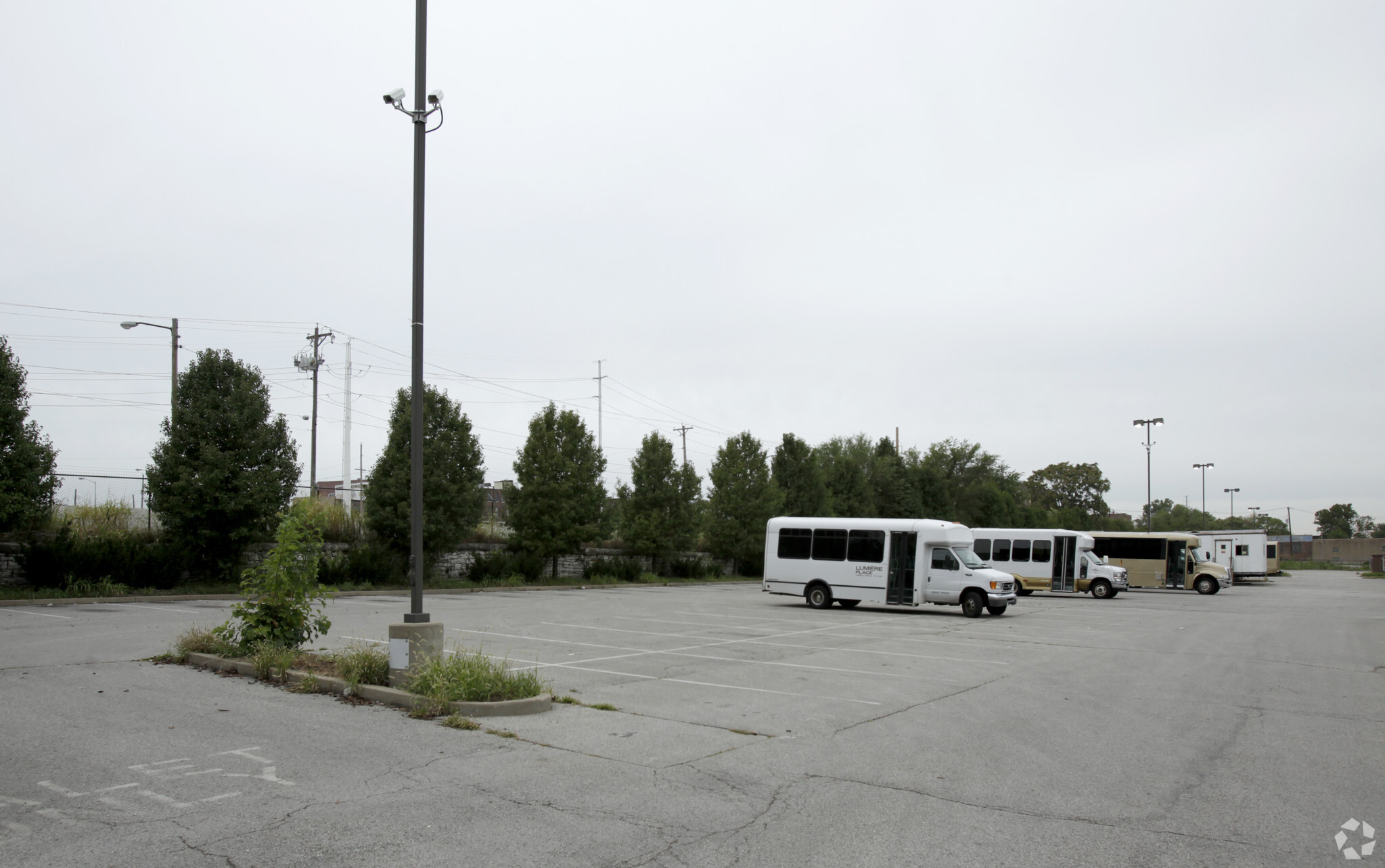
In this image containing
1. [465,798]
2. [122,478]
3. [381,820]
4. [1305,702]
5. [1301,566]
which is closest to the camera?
[381,820]

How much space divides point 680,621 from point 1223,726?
538 inches

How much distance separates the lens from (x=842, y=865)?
5.10m

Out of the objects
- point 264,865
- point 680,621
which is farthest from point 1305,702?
point 680,621

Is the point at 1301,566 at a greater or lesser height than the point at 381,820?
lesser

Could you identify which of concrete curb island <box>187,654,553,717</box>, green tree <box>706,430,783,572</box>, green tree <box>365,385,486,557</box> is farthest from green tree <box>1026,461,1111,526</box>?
concrete curb island <box>187,654,553,717</box>

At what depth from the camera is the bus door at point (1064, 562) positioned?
38.7m

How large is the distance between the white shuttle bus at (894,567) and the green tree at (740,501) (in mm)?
25878

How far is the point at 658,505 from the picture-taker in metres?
49.6

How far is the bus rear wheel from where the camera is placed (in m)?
25.0

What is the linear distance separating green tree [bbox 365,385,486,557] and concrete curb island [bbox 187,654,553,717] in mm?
25691

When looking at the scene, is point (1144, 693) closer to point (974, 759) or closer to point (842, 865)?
point (974, 759)

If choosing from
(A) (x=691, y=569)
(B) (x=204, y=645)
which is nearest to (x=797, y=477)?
(A) (x=691, y=569)

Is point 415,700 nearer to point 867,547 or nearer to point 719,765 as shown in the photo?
point 719,765

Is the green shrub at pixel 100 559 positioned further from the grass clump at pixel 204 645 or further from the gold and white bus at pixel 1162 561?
the gold and white bus at pixel 1162 561
